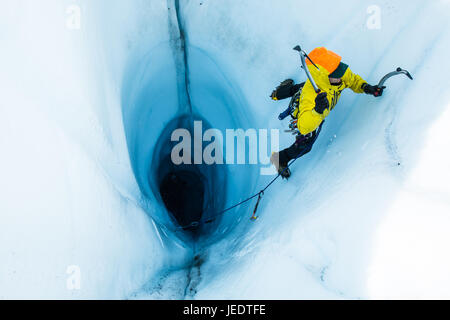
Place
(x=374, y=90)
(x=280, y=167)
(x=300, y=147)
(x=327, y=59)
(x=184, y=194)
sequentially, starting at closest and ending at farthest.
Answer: (x=327, y=59) → (x=374, y=90) → (x=300, y=147) → (x=280, y=167) → (x=184, y=194)

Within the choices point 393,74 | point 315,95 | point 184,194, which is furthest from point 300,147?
point 184,194

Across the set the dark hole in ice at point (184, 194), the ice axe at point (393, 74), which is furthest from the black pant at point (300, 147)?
the dark hole in ice at point (184, 194)

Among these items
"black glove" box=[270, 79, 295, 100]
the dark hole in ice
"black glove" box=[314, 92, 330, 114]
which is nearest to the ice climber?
"black glove" box=[314, 92, 330, 114]

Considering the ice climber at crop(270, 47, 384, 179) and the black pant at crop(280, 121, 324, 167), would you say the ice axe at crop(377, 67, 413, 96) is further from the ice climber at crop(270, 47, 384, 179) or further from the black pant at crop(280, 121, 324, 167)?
the black pant at crop(280, 121, 324, 167)

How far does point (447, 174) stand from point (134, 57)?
223 centimetres

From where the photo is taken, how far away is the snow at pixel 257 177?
158 cm

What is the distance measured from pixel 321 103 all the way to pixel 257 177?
1.09 m

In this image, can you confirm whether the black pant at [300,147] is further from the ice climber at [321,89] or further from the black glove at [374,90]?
the black glove at [374,90]

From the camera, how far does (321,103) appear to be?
1.86 meters

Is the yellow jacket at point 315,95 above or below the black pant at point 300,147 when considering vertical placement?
above

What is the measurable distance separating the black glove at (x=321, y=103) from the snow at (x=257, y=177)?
1.09 ft

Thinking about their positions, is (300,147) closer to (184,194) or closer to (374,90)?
(374,90)

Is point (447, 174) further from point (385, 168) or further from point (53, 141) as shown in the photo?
point (53, 141)

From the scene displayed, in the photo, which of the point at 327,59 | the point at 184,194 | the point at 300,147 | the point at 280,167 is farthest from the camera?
the point at 184,194
